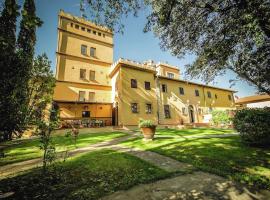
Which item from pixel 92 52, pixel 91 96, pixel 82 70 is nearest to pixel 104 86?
pixel 91 96

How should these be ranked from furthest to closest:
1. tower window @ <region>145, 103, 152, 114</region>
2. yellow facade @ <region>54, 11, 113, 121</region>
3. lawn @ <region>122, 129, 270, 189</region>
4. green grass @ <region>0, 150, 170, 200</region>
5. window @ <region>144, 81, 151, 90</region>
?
window @ <region>144, 81, 151, 90</region>, tower window @ <region>145, 103, 152, 114</region>, yellow facade @ <region>54, 11, 113, 121</region>, lawn @ <region>122, 129, 270, 189</region>, green grass @ <region>0, 150, 170, 200</region>

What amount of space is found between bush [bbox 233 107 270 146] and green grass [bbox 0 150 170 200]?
6066 mm

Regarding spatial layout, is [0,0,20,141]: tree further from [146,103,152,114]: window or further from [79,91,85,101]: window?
[146,103,152,114]: window

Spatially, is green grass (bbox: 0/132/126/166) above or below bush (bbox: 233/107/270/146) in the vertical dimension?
below

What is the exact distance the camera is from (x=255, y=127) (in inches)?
309

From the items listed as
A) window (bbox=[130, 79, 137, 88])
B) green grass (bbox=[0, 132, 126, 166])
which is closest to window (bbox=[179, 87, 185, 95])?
window (bbox=[130, 79, 137, 88])

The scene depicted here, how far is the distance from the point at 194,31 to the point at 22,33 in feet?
58.5

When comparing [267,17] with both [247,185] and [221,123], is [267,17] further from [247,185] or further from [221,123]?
[221,123]

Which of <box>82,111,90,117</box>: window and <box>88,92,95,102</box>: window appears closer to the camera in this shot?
<box>82,111,90,117</box>: window

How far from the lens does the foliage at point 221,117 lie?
68.7ft

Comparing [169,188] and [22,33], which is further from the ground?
[22,33]

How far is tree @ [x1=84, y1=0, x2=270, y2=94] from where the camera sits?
7049 millimetres

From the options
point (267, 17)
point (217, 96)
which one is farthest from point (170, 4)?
point (217, 96)

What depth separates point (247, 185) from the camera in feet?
12.8
